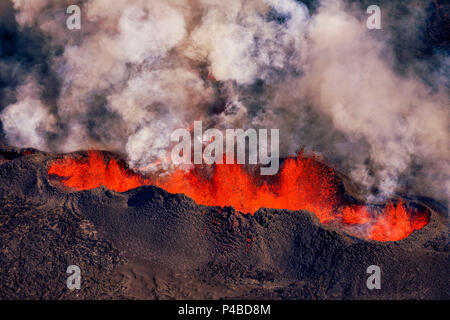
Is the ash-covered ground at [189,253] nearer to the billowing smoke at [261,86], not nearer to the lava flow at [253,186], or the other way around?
the lava flow at [253,186]

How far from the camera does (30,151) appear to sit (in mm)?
15391

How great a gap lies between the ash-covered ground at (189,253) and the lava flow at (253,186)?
1.59 meters

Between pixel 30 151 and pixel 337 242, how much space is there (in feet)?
36.2

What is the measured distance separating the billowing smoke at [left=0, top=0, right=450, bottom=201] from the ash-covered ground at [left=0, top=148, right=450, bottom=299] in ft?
10.8

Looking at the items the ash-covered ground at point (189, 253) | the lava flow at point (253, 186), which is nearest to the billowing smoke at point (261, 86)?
the lava flow at point (253, 186)

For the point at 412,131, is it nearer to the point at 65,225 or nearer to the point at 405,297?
the point at 405,297

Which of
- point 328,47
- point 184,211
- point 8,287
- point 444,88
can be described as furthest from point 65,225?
point 444,88

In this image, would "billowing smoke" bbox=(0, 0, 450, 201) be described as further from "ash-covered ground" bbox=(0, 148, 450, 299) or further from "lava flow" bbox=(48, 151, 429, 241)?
"ash-covered ground" bbox=(0, 148, 450, 299)

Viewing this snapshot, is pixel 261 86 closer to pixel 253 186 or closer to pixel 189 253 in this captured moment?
pixel 253 186

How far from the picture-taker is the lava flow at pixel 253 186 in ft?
42.3

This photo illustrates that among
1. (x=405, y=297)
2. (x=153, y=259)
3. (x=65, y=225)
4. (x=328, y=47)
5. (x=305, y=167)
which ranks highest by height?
(x=328, y=47)

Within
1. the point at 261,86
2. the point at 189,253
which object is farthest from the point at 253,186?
the point at 189,253

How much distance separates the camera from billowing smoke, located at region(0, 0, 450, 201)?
1427 cm

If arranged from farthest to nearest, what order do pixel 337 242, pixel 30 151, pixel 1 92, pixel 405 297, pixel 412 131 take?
pixel 1 92 → pixel 30 151 → pixel 412 131 → pixel 337 242 → pixel 405 297
